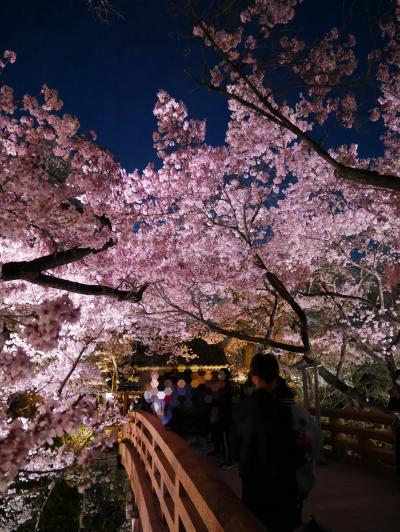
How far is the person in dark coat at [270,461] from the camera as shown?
2469mm

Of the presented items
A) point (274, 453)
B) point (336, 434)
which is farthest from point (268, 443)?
point (336, 434)

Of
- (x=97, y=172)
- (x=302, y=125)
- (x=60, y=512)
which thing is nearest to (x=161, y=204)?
(x=97, y=172)

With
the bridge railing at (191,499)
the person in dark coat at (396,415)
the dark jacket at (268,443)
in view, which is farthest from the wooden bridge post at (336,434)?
the dark jacket at (268,443)

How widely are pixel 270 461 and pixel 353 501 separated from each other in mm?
3823

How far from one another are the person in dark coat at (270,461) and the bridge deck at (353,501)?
5.71 feet

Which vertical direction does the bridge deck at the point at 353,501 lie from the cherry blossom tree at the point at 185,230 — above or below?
below

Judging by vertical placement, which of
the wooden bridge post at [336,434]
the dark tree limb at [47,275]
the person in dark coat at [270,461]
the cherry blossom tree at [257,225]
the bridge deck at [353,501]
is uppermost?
the cherry blossom tree at [257,225]

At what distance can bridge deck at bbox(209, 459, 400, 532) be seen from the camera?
4.51 m

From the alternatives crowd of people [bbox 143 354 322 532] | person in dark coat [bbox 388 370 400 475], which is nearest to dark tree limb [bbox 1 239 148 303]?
crowd of people [bbox 143 354 322 532]

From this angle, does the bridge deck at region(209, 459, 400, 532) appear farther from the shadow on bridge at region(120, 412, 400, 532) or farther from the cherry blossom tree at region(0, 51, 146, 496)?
the cherry blossom tree at region(0, 51, 146, 496)

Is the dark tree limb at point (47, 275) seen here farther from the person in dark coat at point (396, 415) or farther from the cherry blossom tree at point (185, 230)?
the person in dark coat at point (396, 415)

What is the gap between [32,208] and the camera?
6.31 m

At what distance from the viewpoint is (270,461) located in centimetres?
246

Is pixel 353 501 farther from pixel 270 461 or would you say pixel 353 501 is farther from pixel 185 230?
pixel 185 230
